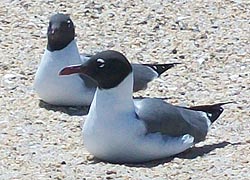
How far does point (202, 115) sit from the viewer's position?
6.70m

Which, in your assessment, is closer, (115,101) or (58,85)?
(115,101)

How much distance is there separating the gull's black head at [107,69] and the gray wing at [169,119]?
25cm

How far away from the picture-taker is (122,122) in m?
6.14

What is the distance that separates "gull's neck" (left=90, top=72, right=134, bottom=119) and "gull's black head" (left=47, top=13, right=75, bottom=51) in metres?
1.27

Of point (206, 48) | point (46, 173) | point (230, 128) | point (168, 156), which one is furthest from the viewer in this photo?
point (206, 48)

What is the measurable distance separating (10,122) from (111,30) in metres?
2.50

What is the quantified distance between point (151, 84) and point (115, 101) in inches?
71.1

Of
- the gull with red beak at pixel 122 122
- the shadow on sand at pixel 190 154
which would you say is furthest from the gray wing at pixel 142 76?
the gull with red beak at pixel 122 122

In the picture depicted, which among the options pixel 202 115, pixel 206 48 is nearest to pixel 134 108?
pixel 202 115

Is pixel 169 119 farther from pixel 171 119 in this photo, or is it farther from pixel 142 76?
pixel 142 76

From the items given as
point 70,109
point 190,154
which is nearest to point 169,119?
point 190,154

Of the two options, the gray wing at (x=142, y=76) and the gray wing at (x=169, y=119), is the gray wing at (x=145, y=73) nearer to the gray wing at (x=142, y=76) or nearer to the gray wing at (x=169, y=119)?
A: the gray wing at (x=142, y=76)

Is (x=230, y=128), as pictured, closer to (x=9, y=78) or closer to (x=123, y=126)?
(x=123, y=126)

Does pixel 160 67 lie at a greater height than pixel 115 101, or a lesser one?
lesser
